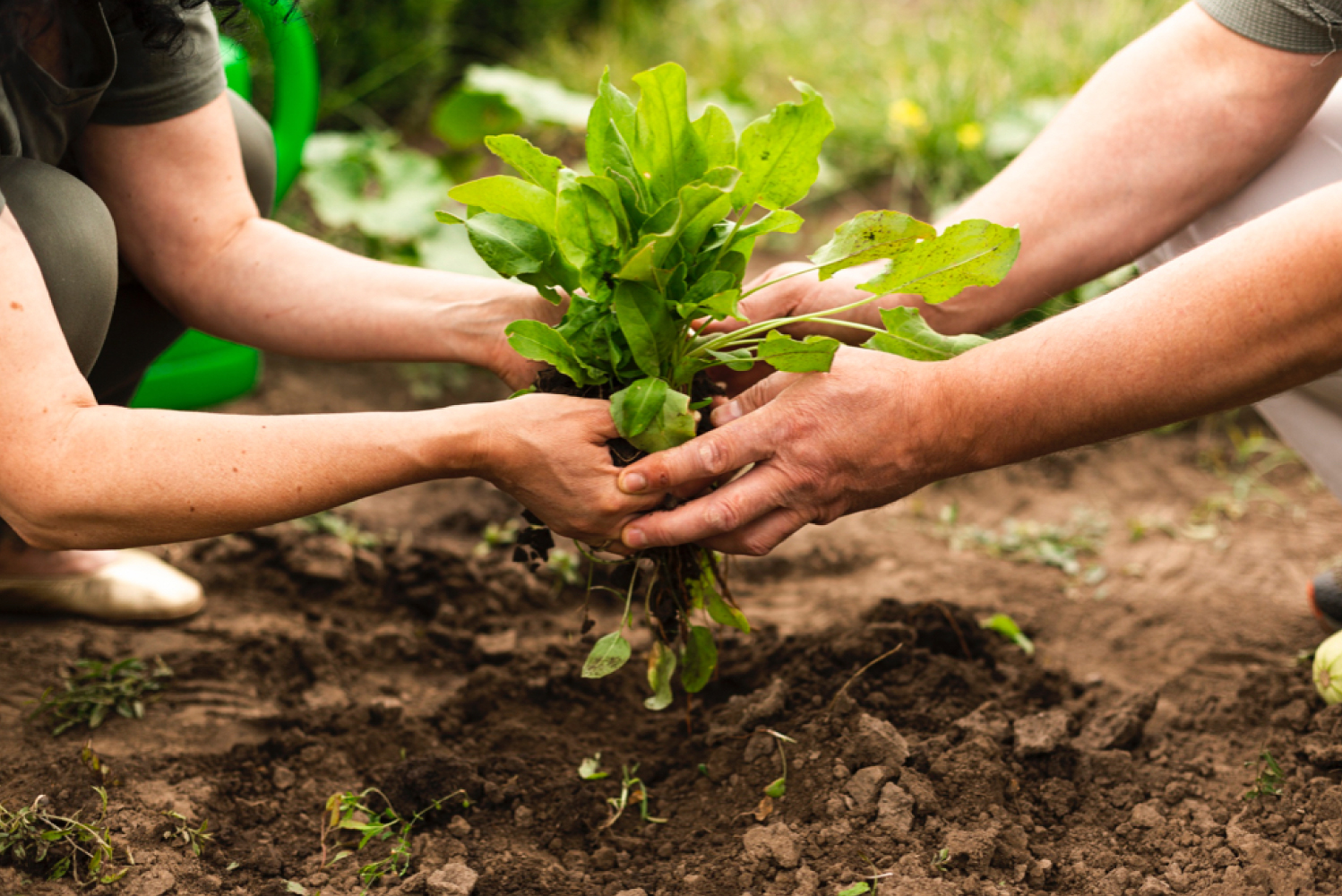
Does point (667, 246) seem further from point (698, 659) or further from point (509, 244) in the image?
point (698, 659)

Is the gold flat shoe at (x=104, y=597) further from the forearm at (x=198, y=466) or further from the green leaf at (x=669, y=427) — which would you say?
the green leaf at (x=669, y=427)

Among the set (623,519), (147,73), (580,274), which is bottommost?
(623,519)

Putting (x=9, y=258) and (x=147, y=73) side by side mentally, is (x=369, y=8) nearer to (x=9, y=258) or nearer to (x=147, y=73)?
(x=147, y=73)

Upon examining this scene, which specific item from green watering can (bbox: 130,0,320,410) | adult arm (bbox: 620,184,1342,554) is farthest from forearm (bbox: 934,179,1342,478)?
green watering can (bbox: 130,0,320,410)

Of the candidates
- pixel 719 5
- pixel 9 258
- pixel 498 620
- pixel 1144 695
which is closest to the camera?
pixel 9 258

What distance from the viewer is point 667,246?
1.50m

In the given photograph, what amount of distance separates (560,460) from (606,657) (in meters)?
0.32

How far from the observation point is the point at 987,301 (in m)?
2.13

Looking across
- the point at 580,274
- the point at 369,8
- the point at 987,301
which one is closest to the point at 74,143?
the point at 580,274

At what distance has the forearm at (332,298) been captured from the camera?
6.49 ft

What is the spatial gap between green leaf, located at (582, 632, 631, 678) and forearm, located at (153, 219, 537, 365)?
0.57 meters

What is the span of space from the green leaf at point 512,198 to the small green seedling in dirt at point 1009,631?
1.20 m

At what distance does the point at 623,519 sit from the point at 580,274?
1.22ft

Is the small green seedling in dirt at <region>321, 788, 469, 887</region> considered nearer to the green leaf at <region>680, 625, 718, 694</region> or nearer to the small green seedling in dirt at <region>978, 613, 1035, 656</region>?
the green leaf at <region>680, 625, 718, 694</region>
